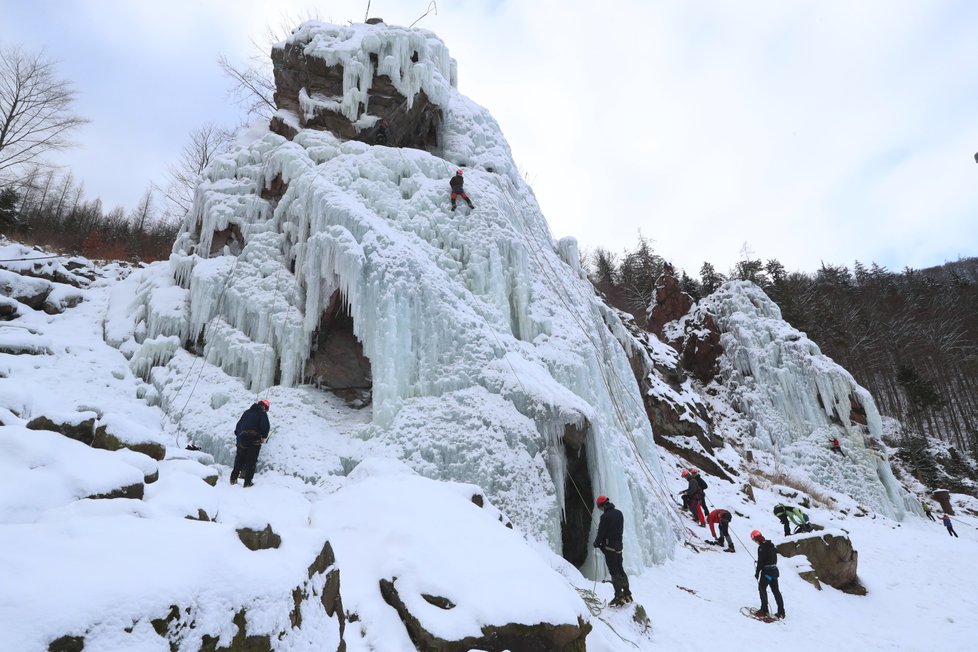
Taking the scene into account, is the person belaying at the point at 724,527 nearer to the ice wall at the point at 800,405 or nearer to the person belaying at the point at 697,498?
the person belaying at the point at 697,498

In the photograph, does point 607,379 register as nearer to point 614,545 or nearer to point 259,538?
point 614,545

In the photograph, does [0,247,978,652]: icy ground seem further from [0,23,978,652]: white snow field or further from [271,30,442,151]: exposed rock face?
[271,30,442,151]: exposed rock face

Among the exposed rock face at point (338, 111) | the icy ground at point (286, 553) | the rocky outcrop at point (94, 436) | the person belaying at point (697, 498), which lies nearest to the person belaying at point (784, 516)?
the icy ground at point (286, 553)

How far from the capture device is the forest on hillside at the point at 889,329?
3089cm

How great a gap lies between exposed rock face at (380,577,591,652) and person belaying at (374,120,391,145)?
445 inches

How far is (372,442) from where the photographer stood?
7926 mm

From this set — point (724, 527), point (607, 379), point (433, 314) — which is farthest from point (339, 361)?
point (724, 527)

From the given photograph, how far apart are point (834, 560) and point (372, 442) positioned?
905cm

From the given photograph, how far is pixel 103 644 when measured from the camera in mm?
1886

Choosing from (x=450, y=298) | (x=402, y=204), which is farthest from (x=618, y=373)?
(x=402, y=204)

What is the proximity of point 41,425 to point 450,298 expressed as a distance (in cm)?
608

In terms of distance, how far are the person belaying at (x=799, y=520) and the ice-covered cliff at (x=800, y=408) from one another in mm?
7207

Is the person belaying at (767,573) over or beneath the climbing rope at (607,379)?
beneath

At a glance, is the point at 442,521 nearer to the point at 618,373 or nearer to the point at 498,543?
the point at 498,543
